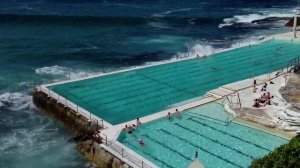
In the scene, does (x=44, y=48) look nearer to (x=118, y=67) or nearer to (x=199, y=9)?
(x=118, y=67)

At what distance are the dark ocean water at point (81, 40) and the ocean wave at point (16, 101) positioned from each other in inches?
2.6

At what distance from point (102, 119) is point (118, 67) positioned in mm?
13739

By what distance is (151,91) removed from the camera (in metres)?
29.4

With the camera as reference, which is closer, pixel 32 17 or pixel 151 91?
pixel 151 91

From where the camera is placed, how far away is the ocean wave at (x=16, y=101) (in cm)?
2964

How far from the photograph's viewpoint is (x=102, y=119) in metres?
24.8

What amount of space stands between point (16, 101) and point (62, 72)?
655 cm

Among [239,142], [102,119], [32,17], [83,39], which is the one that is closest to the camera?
[239,142]

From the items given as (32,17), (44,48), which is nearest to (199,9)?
(32,17)

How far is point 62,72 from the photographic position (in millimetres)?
36500

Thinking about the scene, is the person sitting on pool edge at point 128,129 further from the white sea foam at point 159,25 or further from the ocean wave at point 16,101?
the white sea foam at point 159,25

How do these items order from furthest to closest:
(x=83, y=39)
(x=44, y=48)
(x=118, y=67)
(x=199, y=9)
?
(x=199, y=9)
(x=83, y=39)
(x=44, y=48)
(x=118, y=67)

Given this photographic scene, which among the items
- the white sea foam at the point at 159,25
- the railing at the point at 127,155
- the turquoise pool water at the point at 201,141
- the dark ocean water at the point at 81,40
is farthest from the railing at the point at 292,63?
the white sea foam at the point at 159,25


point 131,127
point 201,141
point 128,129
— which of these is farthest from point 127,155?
point 201,141
